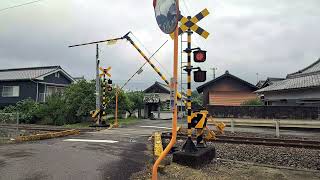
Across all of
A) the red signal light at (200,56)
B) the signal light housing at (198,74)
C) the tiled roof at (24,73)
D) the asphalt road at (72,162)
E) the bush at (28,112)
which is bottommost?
the asphalt road at (72,162)

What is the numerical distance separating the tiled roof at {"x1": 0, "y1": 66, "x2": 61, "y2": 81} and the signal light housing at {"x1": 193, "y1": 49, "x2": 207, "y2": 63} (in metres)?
29.5

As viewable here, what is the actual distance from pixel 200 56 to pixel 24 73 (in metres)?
33.4

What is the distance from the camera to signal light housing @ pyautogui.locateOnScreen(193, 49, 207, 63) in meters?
7.49

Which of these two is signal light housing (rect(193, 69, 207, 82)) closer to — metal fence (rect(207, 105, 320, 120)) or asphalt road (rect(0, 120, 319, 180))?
asphalt road (rect(0, 120, 319, 180))

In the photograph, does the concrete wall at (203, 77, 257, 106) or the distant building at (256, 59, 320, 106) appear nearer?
the distant building at (256, 59, 320, 106)

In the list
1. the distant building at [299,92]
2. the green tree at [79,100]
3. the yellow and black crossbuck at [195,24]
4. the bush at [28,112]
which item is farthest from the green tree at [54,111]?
the yellow and black crossbuck at [195,24]

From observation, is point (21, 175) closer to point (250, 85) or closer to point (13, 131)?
point (13, 131)

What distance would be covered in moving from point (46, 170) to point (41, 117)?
68.4 ft

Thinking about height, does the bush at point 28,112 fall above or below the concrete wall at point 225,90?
below

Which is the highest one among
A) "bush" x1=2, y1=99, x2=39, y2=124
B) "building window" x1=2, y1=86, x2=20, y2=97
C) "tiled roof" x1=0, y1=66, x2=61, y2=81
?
"tiled roof" x1=0, y1=66, x2=61, y2=81

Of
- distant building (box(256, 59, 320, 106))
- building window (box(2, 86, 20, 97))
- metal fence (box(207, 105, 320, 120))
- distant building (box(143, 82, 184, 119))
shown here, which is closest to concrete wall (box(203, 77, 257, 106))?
distant building (box(143, 82, 184, 119))

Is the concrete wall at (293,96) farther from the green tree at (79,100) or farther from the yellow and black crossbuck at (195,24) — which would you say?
the yellow and black crossbuck at (195,24)

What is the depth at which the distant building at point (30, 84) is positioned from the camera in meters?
33.6

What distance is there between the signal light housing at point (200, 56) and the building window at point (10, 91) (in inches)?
1251
